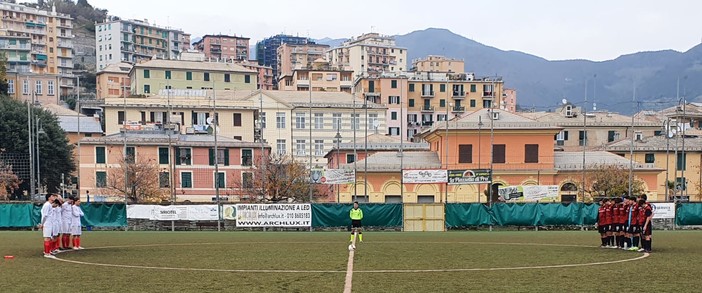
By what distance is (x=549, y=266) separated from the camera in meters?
18.1

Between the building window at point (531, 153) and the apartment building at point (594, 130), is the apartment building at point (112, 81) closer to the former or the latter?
the apartment building at point (594, 130)

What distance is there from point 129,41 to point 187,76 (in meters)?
58.3

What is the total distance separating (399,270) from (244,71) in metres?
102

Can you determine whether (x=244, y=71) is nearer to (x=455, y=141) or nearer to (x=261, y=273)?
(x=455, y=141)

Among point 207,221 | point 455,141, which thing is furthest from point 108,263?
point 455,141

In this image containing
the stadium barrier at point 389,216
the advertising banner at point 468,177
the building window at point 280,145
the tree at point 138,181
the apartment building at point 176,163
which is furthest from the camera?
the building window at point 280,145

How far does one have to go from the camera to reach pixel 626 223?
23.3 m

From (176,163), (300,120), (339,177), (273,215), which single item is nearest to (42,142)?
(176,163)

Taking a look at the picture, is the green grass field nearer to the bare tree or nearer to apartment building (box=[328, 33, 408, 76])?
the bare tree

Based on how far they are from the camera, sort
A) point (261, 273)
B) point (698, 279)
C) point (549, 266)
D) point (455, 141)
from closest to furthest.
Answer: point (698, 279) < point (261, 273) < point (549, 266) < point (455, 141)

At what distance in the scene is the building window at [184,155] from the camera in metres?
67.2

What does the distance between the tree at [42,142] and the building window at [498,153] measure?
42.1 meters

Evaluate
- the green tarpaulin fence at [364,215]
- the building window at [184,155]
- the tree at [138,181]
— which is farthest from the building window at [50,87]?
the green tarpaulin fence at [364,215]

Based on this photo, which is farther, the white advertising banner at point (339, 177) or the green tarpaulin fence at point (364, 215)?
the white advertising banner at point (339, 177)
